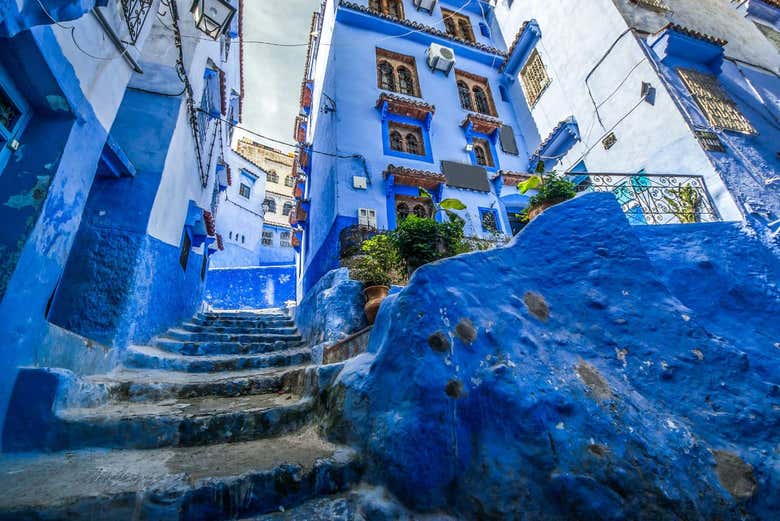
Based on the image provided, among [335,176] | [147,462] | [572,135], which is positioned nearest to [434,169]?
[335,176]

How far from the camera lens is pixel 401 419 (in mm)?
2215

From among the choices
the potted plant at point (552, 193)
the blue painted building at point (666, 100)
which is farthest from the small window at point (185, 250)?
the blue painted building at point (666, 100)

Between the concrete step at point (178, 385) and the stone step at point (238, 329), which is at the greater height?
the stone step at point (238, 329)

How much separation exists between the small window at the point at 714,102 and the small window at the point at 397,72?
8380 mm

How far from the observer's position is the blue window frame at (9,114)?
2473mm

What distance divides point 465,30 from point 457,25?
47cm

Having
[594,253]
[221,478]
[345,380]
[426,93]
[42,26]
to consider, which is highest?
[426,93]

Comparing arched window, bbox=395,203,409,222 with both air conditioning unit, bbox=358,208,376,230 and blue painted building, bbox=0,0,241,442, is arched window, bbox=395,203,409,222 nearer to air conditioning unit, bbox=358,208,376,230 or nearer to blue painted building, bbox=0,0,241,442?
air conditioning unit, bbox=358,208,376,230

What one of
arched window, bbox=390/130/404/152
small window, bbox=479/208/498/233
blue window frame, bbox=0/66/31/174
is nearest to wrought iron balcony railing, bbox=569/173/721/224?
small window, bbox=479/208/498/233

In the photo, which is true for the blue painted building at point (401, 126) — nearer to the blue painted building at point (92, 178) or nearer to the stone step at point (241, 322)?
the stone step at point (241, 322)

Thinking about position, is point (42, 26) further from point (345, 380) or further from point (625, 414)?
point (625, 414)

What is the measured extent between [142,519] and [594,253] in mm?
4155

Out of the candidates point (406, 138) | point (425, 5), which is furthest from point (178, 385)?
point (425, 5)

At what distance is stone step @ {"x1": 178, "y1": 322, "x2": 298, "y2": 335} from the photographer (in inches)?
248
